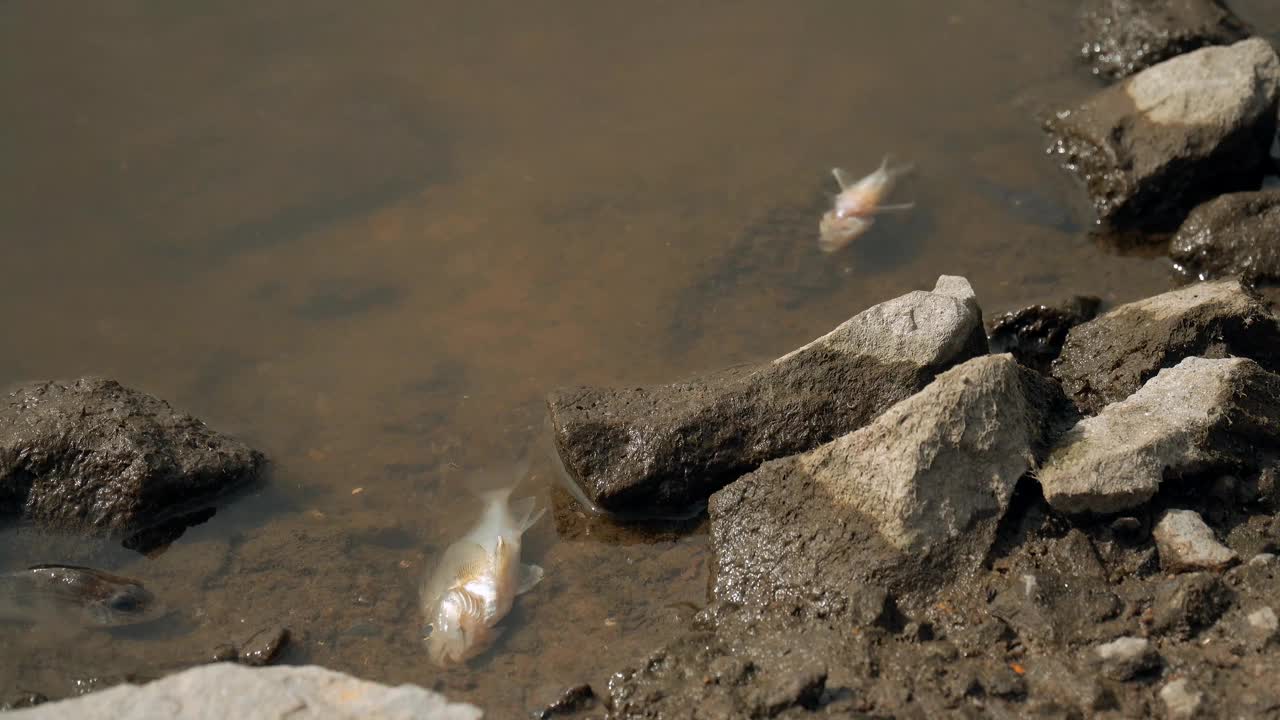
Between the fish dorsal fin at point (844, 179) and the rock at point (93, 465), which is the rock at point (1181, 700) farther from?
the fish dorsal fin at point (844, 179)

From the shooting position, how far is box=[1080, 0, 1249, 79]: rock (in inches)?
329

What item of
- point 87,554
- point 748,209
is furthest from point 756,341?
point 87,554

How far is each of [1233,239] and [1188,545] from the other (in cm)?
319

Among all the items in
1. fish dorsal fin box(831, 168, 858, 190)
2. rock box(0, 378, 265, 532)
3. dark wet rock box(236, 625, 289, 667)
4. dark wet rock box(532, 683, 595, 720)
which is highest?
rock box(0, 378, 265, 532)

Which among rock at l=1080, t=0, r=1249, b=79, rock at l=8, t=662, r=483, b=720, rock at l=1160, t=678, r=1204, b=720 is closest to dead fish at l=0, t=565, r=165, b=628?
rock at l=8, t=662, r=483, b=720

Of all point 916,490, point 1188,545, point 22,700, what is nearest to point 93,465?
point 22,700

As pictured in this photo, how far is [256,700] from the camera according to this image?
378 centimetres

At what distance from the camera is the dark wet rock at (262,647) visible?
15.1ft

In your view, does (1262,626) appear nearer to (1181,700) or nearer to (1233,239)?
(1181,700)

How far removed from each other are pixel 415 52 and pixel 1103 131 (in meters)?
4.86

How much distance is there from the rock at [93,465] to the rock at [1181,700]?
412 cm

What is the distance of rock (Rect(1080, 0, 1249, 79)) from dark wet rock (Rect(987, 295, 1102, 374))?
3376mm

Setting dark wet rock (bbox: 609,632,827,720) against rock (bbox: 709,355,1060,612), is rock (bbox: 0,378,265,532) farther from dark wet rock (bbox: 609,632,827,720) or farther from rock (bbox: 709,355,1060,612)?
rock (bbox: 709,355,1060,612)

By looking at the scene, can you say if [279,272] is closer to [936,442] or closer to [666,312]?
[666,312]
